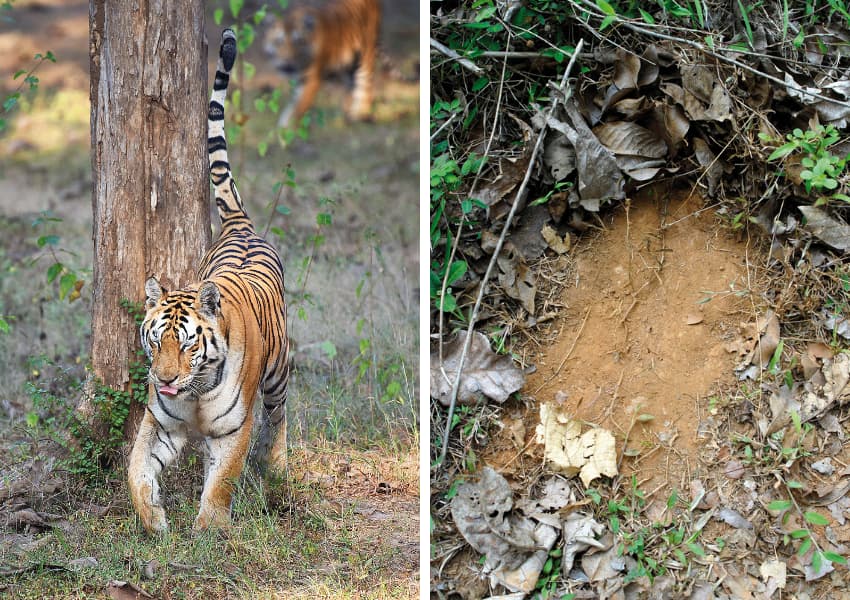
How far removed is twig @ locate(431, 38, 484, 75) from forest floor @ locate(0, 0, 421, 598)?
1.31ft

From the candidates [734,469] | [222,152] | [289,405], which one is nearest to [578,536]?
[734,469]

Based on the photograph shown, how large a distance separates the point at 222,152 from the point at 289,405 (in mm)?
622

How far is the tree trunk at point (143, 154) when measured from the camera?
1982 millimetres

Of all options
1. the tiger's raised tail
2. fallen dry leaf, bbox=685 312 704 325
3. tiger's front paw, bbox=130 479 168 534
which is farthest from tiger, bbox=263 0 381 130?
tiger's front paw, bbox=130 479 168 534

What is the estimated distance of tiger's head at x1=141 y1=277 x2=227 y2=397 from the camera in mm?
1950

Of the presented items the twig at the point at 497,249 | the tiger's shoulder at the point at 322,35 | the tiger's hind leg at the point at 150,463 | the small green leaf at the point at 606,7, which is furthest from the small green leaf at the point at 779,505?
the tiger's shoulder at the point at 322,35

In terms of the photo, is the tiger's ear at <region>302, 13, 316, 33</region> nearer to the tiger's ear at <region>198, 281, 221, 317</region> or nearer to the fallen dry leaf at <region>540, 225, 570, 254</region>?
the fallen dry leaf at <region>540, 225, 570, 254</region>

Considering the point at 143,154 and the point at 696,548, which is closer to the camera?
the point at 143,154

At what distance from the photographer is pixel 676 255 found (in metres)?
2.40

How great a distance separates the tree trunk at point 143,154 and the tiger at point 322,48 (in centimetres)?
154

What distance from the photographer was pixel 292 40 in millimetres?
3725

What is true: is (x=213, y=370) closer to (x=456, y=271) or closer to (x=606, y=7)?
(x=456, y=271)

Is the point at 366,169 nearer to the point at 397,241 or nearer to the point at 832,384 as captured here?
the point at 397,241

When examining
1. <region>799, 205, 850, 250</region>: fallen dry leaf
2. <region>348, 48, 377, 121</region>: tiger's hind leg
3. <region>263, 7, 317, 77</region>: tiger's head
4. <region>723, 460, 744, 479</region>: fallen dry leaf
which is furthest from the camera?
<region>348, 48, 377, 121</region>: tiger's hind leg
